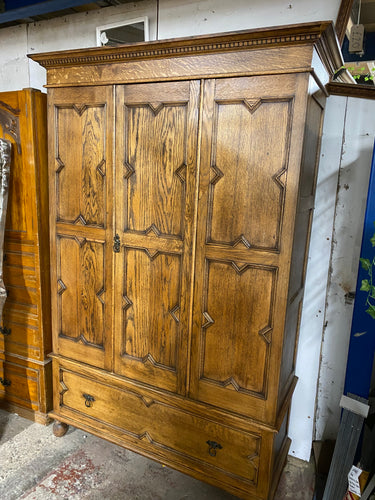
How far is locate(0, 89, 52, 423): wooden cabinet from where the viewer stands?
2059 mm

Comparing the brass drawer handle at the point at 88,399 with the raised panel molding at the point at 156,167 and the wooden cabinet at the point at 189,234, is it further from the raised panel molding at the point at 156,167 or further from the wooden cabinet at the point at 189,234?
the raised panel molding at the point at 156,167

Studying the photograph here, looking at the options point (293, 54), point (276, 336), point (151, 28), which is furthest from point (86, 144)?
point (276, 336)

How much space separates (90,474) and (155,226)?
1403 millimetres

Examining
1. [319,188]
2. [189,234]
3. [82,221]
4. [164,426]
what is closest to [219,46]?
[189,234]

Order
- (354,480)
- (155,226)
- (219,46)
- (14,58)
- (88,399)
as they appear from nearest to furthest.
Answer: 1. (219,46)
2. (354,480)
3. (155,226)
4. (88,399)
5. (14,58)

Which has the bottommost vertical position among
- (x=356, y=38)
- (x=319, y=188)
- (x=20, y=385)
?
(x=20, y=385)

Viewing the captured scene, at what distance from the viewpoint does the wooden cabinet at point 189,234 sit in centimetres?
147

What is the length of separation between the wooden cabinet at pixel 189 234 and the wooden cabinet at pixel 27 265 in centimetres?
16

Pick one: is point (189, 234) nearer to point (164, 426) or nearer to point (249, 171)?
point (249, 171)

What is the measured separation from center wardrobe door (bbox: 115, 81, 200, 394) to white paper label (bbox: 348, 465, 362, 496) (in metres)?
0.85

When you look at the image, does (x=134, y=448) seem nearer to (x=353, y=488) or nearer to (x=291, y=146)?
(x=353, y=488)

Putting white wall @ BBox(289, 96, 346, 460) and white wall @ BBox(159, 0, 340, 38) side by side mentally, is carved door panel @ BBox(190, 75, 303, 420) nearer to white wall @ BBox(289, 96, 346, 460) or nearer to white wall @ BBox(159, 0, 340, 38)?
white wall @ BBox(289, 96, 346, 460)

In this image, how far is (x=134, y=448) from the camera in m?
1.99

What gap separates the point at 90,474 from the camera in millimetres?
1988
